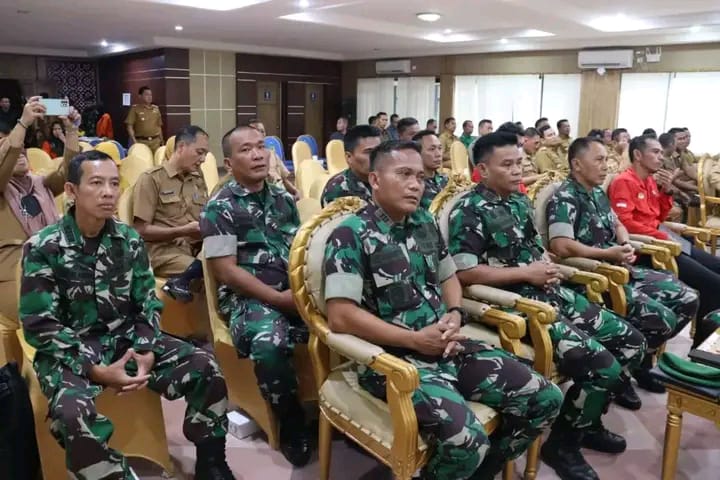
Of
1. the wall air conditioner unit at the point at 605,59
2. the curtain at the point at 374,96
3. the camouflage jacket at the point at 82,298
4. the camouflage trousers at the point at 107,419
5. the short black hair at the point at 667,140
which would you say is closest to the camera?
the camouflage trousers at the point at 107,419

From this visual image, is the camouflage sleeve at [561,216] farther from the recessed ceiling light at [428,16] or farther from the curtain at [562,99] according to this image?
Result: the curtain at [562,99]

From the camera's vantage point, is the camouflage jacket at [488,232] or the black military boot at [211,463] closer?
the black military boot at [211,463]

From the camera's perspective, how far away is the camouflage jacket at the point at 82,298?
68.9 inches

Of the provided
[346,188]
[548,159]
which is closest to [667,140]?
[548,159]

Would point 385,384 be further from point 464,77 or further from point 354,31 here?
point 464,77

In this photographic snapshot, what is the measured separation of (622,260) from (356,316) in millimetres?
1506

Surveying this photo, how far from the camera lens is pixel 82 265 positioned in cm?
185

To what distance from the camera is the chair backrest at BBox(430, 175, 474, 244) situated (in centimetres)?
244

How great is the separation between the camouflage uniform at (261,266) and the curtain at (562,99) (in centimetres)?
864

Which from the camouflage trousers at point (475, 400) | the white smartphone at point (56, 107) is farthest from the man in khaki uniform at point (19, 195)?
the camouflage trousers at point (475, 400)

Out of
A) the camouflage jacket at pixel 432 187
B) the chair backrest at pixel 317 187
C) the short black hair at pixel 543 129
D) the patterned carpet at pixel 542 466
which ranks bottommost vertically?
the patterned carpet at pixel 542 466

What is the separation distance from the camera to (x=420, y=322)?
6.29 ft

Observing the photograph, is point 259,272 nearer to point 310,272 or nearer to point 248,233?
point 248,233

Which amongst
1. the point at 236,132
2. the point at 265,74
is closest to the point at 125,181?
the point at 236,132
